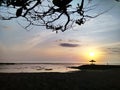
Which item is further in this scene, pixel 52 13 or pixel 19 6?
pixel 52 13

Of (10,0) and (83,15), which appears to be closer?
(10,0)

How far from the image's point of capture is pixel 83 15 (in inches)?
221
